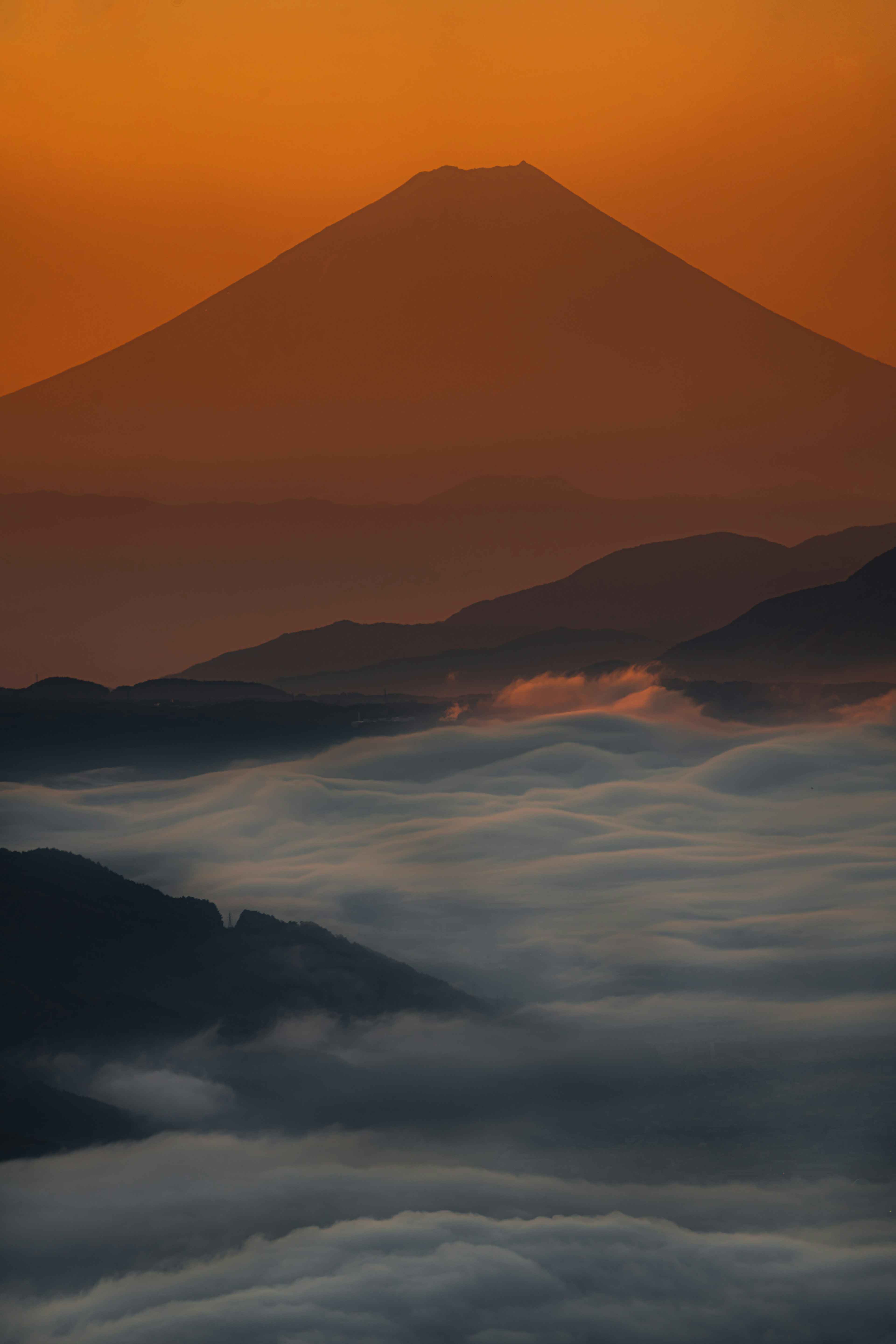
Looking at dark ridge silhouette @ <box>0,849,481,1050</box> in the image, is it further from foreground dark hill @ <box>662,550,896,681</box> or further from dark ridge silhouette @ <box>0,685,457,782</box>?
foreground dark hill @ <box>662,550,896,681</box>

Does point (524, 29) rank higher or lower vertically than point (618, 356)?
higher

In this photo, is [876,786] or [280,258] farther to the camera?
[876,786]

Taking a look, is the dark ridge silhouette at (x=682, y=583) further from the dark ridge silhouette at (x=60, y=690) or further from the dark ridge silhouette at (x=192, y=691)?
the dark ridge silhouette at (x=60, y=690)

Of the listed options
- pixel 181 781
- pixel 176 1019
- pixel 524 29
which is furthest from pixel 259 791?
pixel 524 29

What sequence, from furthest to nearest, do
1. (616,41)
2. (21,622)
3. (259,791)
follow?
(259,791), (21,622), (616,41)

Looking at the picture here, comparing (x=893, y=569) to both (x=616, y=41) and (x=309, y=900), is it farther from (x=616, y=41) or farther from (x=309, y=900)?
(x=309, y=900)

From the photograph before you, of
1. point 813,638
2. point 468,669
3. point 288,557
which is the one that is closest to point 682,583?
point 813,638

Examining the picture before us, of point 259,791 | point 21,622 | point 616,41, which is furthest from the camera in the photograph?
point 259,791
